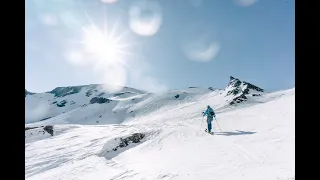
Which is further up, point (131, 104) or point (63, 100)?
point (63, 100)

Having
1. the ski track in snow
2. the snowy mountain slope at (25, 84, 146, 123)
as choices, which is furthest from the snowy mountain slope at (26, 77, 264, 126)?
the ski track in snow

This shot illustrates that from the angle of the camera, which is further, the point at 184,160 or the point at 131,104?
the point at 131,104

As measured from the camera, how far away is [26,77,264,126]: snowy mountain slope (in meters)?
58.2

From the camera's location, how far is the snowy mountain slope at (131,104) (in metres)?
58.2

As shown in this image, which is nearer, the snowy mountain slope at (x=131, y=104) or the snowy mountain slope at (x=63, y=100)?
the snowy mountain slope at (x=131, y=104)

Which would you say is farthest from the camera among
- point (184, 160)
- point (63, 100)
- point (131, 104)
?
point (63, 100)

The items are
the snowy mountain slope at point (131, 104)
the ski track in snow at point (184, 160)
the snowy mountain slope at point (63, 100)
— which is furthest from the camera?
the snowy mountain slope at point (63, 100)

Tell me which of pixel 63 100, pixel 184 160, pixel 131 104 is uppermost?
pixel 63 100

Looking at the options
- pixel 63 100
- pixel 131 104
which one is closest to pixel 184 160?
pixel 131 104

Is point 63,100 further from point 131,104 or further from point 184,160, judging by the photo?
point 184,160

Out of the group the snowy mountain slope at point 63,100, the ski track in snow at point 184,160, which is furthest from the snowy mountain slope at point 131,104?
the ski track in snow at point 184,160

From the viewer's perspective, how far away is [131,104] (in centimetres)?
10475

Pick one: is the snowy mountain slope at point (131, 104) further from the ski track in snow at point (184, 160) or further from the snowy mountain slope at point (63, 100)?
the ski track in snow at point (184, 160)
